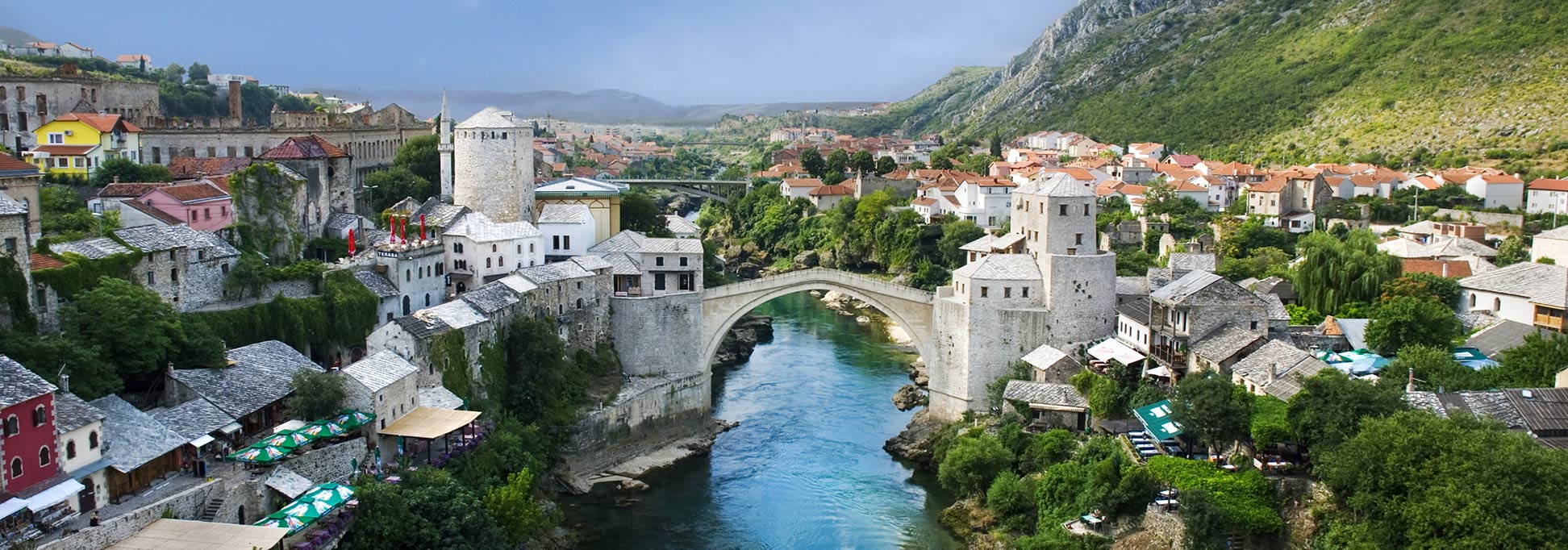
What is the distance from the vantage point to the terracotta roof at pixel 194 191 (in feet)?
103

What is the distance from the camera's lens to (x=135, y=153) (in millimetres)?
39812

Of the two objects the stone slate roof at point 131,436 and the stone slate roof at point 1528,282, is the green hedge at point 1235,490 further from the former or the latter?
the stone slate roof at point 131,436

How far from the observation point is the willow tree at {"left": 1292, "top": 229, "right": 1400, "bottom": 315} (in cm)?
3469

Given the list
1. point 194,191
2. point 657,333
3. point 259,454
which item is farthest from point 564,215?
point 259,454

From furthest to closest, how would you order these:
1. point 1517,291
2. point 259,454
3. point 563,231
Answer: point 563,231, point 1517,291, point 259,454

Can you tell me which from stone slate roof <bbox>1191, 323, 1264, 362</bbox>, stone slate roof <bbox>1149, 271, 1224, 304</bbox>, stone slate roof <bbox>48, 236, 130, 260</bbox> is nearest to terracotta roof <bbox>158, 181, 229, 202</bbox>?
stone slate roof <bbox>48, 236, 130, 260</bbox>

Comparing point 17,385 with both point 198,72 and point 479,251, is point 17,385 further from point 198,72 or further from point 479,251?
point 198,72

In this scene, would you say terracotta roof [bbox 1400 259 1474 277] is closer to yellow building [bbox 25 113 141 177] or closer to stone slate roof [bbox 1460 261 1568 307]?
stone slate roof [bbox 1460 261 1568 307]

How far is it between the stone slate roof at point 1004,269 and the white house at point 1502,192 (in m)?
26.1

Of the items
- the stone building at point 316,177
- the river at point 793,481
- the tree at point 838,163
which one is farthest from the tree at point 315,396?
the tree at point 838,163

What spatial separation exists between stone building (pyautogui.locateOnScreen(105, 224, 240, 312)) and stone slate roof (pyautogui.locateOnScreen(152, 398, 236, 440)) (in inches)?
172

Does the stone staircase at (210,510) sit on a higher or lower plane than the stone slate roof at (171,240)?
lower

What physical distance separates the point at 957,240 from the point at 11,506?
132ft

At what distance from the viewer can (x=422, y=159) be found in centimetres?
4753
